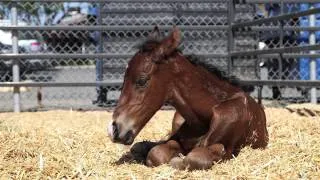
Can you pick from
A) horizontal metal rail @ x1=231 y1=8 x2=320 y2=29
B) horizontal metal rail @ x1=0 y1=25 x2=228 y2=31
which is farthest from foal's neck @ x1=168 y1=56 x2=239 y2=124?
horizontal metal rail @ x1=0 y1=25 x2=228 y2=31

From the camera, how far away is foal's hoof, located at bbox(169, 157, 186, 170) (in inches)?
167

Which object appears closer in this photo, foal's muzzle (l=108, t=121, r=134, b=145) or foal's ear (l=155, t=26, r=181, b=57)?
foal's muzzle (l=108, t=121, r=134, b=145)

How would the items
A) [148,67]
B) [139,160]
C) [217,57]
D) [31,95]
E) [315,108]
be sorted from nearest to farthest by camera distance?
[148,67], [139,160], [315,108], [217,57], [31,95]

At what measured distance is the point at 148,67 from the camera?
4395 millimetres

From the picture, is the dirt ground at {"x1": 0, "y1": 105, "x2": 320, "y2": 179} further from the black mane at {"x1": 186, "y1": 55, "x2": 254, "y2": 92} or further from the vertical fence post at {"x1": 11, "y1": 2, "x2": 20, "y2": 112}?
the vertical fence post at {"x1": 11, "y1": 2, "x2": 20, "y2": 112}

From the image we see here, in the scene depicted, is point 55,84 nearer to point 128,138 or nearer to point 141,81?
point 141,81

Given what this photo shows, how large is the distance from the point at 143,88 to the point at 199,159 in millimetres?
650

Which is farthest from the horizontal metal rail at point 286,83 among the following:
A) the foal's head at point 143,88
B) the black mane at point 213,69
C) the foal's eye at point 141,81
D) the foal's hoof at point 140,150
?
the foal's eye at point 141,81

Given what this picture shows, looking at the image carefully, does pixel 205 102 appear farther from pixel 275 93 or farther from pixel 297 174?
pixel 275 93

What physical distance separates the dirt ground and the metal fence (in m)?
2.27

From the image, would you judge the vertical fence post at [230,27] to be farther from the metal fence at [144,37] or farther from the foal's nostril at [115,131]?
the foal's nostril at [115,131]

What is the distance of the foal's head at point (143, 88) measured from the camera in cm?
425

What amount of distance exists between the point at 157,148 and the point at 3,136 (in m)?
1.63

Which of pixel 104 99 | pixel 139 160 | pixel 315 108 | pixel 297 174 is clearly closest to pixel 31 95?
pixel 104 99
